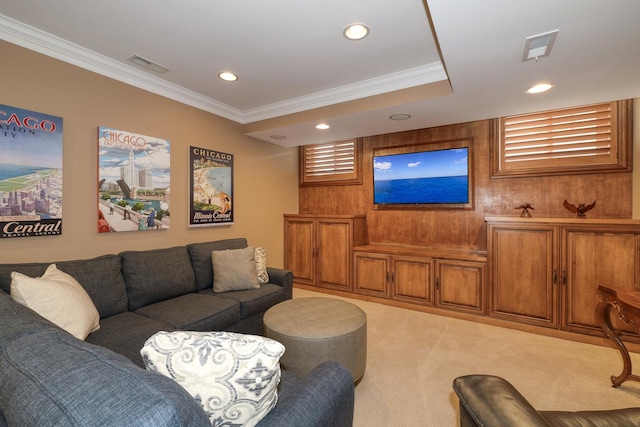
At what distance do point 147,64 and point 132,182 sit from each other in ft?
3.58

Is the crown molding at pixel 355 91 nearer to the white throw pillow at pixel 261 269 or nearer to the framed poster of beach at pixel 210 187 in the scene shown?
the framed poster of beach at pixel 210 187

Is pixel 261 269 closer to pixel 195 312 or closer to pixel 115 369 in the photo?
pixel 195 312

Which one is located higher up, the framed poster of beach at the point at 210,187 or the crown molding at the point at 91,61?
the crown molding at the point at 91,61

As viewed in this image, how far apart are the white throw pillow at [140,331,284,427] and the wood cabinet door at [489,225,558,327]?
3.00m

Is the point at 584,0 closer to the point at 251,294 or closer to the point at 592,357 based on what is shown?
the point at 592,357

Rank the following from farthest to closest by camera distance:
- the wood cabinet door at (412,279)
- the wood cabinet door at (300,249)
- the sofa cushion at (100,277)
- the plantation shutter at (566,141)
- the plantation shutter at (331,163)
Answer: the plantation shutter at (331,163) < the wood cabinet door at (300,249) < the wood cabinet door at (412,279) < the plantation shutter at (566,141) < the sofa cushion at (100,277)

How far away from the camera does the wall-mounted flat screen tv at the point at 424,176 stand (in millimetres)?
3713

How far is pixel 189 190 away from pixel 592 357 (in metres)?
4.16

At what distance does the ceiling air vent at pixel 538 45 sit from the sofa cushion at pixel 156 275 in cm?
322

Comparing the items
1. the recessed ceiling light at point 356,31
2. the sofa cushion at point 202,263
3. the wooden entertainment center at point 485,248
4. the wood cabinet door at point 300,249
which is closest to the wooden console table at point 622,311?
the wooden entertainment center at point 485,248

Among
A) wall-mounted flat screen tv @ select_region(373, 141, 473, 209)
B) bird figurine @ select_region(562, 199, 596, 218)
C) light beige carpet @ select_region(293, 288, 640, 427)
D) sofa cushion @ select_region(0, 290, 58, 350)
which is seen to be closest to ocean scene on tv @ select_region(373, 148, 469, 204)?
wall-mounted flat screen tv @ select_region(373, 141, 473, 209)

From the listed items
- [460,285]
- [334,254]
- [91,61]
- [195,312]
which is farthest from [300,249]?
[91,61]

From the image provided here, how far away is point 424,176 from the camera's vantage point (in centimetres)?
396

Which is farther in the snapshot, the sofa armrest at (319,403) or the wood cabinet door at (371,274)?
the wood cabinet door at (371,274)
